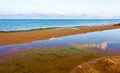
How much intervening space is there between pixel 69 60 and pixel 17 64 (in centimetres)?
275

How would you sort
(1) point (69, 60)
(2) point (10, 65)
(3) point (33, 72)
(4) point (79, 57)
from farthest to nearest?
(4) point (79, 57)
(1) point (69, 60)
(2) point (10, 65)
(3) point (33, 72)

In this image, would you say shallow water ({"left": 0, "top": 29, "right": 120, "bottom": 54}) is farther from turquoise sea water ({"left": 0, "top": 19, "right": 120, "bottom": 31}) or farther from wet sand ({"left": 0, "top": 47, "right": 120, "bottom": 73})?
turquoise sea water ({"left": 0, "top": 19, "right": 120, "bottom": 31})

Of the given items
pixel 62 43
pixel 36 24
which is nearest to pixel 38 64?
pixel 62 43

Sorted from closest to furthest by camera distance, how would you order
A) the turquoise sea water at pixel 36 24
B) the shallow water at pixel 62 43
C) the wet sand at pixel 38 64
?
the wet sand at pixel 38 64 < the shallow water at pixel 62 43 < the turquoise sea water at pixel 36 24

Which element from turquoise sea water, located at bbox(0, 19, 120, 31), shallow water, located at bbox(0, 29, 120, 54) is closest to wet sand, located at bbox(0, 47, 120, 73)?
shallow water, located at bbox(0, 29, 120, 54)

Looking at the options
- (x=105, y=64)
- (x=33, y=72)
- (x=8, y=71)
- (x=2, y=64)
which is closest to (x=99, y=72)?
(x=105, y=64)

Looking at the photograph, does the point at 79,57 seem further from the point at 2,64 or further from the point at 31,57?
the point at 2,64

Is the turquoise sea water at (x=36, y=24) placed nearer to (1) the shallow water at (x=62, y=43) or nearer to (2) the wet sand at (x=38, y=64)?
(1) the shallow water at (x=62, y=43)

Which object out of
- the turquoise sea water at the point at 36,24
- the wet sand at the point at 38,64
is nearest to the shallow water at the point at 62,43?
the wet sand at the point at 38,64

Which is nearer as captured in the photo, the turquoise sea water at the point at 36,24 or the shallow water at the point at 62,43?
the shallow water at the point at 62,43

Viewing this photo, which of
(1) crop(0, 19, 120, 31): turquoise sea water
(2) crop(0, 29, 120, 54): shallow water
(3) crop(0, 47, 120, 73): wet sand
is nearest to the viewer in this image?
(3) crop(0, 47, 120, 73): wet sand

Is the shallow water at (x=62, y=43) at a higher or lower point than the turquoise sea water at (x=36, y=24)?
higher

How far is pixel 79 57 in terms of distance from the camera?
11.4 meters

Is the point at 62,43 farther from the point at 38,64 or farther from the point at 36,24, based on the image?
the point at 36,24
